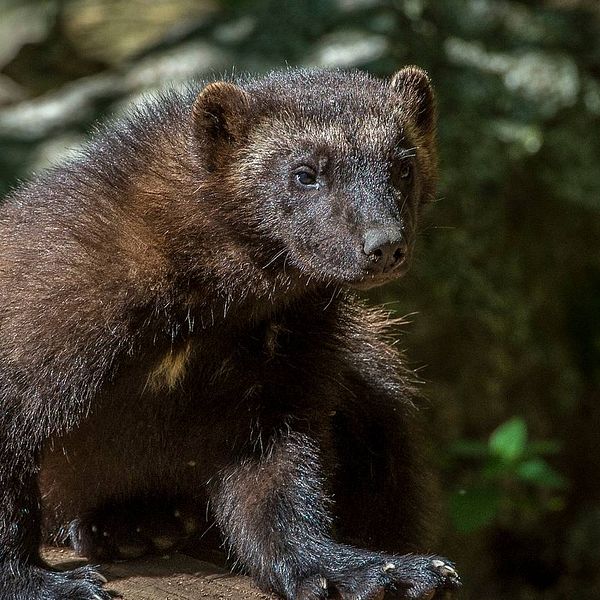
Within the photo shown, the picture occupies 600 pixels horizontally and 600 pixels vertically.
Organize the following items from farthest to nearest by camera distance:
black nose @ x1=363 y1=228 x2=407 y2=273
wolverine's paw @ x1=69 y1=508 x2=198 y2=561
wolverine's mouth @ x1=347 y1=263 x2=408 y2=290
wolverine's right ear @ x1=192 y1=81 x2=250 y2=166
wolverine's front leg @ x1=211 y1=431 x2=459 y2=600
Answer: wolverine's paw @ x1=69 y1=508 x2=198 y2=561 → wolverine's right ear @ x1=192 y1=81 x2=250 y2=166 → wolverine's front leg @ x1=211 y1=431 x2=459 y2=600 → wolverine's mouth @ x1=347 y1=263 x2=408 y2=290 → black nose @ x1=363 y1=228 x2=407 y2=273

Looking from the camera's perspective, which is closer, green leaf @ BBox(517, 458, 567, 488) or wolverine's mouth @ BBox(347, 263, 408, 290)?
wolverine's mouth @ BBox(347, 263, 408, 290)

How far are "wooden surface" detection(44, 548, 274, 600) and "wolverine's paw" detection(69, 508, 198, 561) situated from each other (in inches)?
1.7

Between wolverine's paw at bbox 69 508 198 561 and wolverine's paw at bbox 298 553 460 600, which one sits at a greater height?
wolverine's paw at bbox 69 508 198 561

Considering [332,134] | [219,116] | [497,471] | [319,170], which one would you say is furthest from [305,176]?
[497,471]

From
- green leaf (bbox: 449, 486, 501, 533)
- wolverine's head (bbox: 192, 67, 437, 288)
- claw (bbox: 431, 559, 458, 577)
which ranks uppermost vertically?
wolverine's head (bbox: 192, 67, 437, 288)

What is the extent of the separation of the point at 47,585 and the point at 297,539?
863mm

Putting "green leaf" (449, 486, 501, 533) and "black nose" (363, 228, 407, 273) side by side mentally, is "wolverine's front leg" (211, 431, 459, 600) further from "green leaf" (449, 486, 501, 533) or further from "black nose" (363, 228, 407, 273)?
"green leaf" (449, 486, 501, 533)

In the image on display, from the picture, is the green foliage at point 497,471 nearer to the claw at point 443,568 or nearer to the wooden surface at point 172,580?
the claw at point 443,568

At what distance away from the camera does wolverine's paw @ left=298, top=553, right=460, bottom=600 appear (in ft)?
12.7

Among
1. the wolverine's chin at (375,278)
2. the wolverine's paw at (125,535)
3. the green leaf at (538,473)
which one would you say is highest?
the wolverine's chin at (375,278)

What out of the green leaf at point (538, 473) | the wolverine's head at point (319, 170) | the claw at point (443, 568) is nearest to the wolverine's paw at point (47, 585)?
the claw at point (443, 568)

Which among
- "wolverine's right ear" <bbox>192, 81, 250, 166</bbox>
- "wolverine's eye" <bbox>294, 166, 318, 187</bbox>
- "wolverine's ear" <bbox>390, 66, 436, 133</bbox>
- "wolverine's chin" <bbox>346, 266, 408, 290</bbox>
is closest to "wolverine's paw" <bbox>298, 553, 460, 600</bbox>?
"wolverine's chin" <bbox>346, 266, 408, 290</bbox>

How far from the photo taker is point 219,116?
162 inches

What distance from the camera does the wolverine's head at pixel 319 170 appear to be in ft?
12.6
